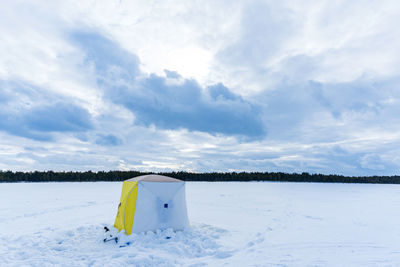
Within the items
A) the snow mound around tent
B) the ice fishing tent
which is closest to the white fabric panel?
the ice fishing tent

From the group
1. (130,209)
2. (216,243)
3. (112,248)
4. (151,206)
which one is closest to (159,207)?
(151,206)

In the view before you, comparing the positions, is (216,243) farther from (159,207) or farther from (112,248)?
(112,248)

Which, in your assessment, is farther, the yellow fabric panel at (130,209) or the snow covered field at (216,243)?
the yellow fabric panel at (130,209)

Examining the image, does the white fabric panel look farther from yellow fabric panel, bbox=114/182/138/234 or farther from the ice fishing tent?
yellow fabric panel, bbox=114/182/138/234

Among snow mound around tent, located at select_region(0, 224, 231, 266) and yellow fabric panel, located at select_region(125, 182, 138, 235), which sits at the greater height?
yellow fabric panel, located at select_region(125, 182, 138, 235)

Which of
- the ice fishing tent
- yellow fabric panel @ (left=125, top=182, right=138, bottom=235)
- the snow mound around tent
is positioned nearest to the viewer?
the snow mound around tent

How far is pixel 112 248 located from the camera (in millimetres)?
8703

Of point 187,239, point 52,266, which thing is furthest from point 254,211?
point 52,266

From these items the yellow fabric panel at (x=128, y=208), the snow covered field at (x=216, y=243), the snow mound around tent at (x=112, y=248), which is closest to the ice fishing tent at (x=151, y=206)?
the yellow fabric panel at (x=128, y=208)

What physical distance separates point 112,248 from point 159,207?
2.21 meters

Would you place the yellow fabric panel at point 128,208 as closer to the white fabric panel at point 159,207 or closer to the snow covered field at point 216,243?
the white fabric panel at point 159,207

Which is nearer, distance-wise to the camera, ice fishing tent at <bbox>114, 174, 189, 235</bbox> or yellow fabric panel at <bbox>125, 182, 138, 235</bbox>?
yellow fabric panel at <bbox>125, 182, 138, 235</bbox>

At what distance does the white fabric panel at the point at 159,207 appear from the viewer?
32.2 feet

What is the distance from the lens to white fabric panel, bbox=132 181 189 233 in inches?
386
